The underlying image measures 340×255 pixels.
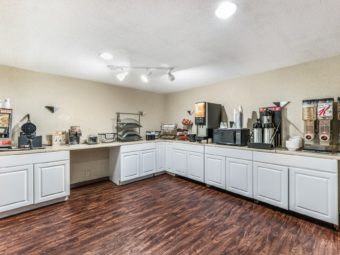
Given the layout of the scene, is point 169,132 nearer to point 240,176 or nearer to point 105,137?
point 105,137

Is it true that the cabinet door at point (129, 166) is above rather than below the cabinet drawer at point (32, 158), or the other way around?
below

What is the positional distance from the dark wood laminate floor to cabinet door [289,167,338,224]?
162 millimetres

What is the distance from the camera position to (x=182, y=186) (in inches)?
148

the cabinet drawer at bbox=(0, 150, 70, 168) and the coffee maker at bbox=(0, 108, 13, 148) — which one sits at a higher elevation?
the coffee maker at bbox=(0, 108, 13, 148)

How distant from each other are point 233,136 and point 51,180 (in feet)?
10.5

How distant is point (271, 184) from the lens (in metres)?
2.74

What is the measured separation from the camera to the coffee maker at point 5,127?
2.69m

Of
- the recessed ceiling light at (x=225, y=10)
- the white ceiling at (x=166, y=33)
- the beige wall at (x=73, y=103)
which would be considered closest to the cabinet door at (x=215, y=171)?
the white ceiling at (x=166, y=33)

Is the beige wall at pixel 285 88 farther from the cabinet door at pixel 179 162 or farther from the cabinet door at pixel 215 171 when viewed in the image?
the cabinet door at pixel 179 162

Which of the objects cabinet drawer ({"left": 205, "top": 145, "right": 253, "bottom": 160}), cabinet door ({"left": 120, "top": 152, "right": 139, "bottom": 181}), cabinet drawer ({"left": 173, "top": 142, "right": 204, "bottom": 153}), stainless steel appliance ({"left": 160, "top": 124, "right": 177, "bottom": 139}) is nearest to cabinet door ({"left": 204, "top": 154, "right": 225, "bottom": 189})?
cabinet drawer ({"left": 205, "top": 145, "right": 253, "bottom": 160})

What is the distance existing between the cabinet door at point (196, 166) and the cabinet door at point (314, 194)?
1.62 meters

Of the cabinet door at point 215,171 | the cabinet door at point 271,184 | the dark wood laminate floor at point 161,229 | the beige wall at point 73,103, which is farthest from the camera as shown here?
the cabinet door at point 215,171

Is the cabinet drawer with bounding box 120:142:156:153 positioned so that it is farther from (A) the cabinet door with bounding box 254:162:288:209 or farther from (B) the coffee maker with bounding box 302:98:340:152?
(B) the coffee maker with bounding box 302:98:340:152

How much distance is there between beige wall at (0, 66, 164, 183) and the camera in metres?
3.12
